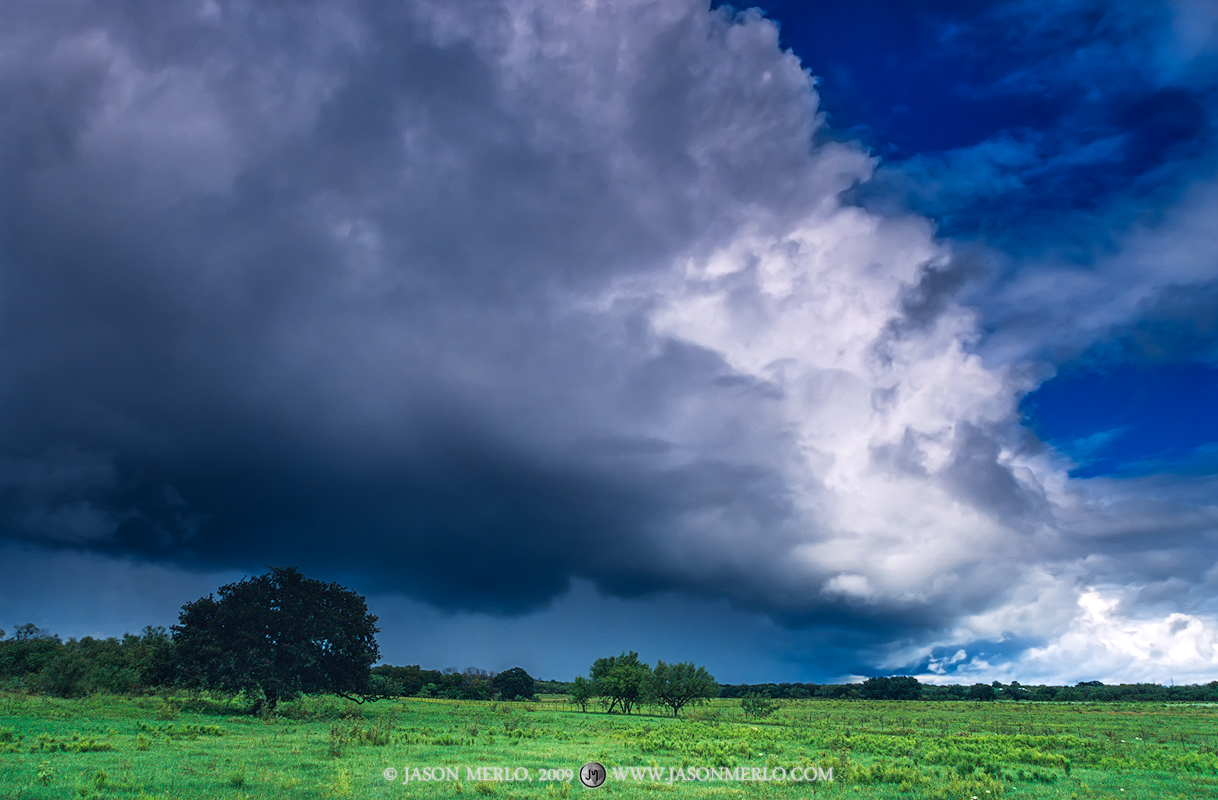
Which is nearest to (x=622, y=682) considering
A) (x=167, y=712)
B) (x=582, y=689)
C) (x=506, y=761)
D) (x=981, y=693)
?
(x=582, y=689)

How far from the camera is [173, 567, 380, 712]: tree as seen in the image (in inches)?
2388

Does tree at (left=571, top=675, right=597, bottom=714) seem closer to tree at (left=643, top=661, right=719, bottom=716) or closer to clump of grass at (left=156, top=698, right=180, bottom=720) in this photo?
tree at (left=643, top=661, right=719, bottom=716)

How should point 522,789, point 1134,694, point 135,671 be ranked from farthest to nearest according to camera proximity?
point 1134,694
point 135,671
point 522,789

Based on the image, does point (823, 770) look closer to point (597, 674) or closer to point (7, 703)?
point (7, 703)

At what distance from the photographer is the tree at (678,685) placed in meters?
103

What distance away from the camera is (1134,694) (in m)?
182

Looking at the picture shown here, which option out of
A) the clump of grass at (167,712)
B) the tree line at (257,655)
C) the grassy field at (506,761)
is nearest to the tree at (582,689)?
the tree line at (257,655)

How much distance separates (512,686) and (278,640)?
348 feet

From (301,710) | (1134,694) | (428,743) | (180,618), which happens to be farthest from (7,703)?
(1134,694)

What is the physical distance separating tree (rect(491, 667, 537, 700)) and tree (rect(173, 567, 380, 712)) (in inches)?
3813

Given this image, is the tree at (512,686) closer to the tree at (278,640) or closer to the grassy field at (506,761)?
the tree at (278,640)

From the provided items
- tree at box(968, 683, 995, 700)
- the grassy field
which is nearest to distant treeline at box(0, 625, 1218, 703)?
tree at box(968, 683, 995, 700)

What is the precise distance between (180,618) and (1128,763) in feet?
250

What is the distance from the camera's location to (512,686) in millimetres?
160625
